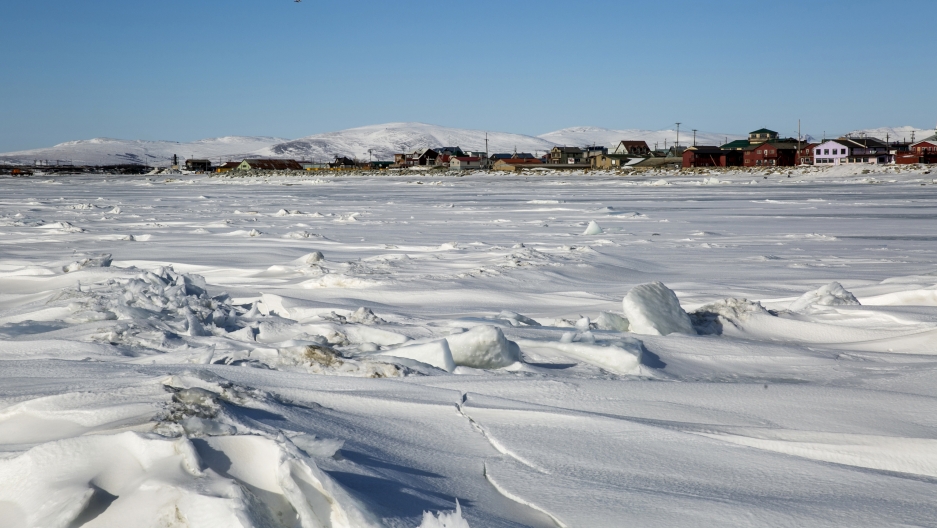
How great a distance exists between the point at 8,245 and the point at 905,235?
10.8m

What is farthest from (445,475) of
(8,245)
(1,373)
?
(8,245)

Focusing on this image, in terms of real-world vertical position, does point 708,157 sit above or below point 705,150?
below

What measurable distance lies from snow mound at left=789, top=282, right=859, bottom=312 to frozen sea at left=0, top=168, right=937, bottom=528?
2cm

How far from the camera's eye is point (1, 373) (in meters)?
2.86

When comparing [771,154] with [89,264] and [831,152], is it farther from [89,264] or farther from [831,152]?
[89,264]

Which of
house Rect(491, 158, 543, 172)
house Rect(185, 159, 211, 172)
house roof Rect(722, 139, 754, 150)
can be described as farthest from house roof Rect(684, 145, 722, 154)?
house Rect(185, 159, 211, 172)

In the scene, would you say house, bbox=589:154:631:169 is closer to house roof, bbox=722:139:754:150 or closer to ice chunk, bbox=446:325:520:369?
house roof, bbox=722:139:754:150

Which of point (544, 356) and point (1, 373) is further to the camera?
point (544, 356)

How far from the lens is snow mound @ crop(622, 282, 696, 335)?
3789 millimetres

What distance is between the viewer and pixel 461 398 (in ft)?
8.53

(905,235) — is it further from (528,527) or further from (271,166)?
(271,166)

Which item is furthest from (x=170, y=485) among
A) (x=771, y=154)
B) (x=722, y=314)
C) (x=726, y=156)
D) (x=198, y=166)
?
(x=198, y=166)

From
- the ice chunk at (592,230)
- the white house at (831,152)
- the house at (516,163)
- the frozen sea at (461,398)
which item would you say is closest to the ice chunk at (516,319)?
the frozen sea at (461,398)

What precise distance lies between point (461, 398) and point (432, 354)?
53 cm
